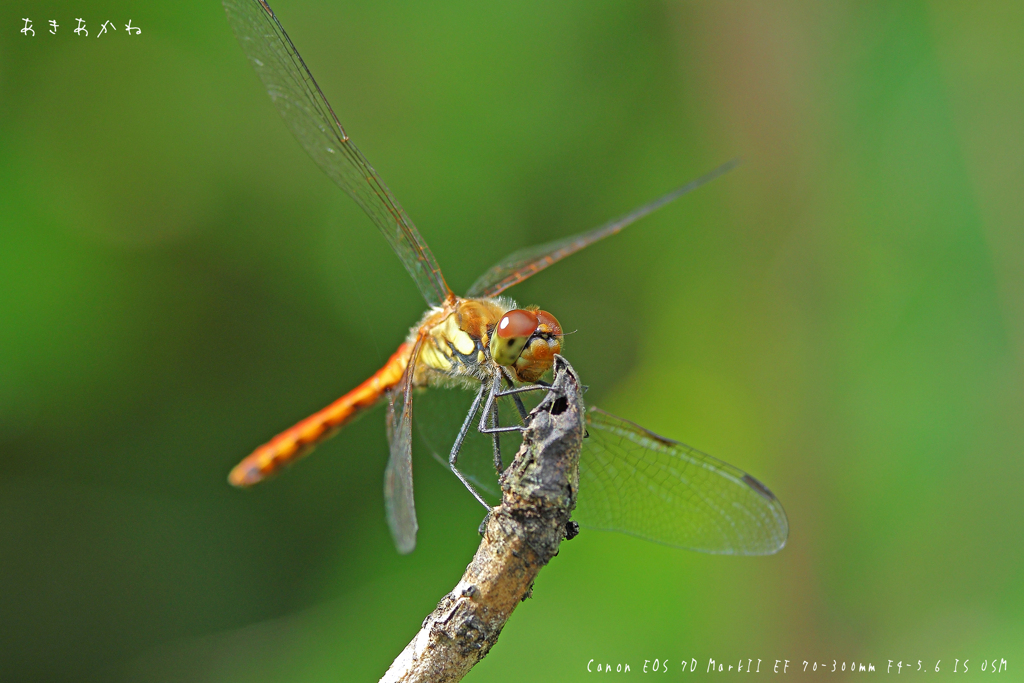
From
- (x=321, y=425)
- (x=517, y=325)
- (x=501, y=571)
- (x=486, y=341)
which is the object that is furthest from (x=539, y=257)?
(x=501, y=571)

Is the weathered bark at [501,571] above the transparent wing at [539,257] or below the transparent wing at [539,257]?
below

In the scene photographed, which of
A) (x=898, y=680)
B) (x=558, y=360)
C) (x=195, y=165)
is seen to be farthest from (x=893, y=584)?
(x=195, y=165)

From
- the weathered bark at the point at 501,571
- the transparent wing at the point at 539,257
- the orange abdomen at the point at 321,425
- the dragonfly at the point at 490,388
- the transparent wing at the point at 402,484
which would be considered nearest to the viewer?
the weathered bark at the point at 501,571

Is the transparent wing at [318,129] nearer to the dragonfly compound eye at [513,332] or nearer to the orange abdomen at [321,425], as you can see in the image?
the orange abdomen at [321,425]

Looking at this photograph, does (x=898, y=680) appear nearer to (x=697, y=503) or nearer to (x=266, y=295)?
(x=697, y=503)

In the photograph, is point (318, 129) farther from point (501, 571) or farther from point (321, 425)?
point (501, 571)

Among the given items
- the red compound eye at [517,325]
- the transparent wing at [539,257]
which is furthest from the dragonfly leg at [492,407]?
the transparent wing at [539,257]

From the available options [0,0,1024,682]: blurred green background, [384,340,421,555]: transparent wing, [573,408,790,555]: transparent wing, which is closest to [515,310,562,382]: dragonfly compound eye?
[573,408,790,555]: transparent wing

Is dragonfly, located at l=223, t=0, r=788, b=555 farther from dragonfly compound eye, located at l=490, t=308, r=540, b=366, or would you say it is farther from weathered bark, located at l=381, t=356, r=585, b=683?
weathered bark, located at l=381, t=356, r=585, b=683
